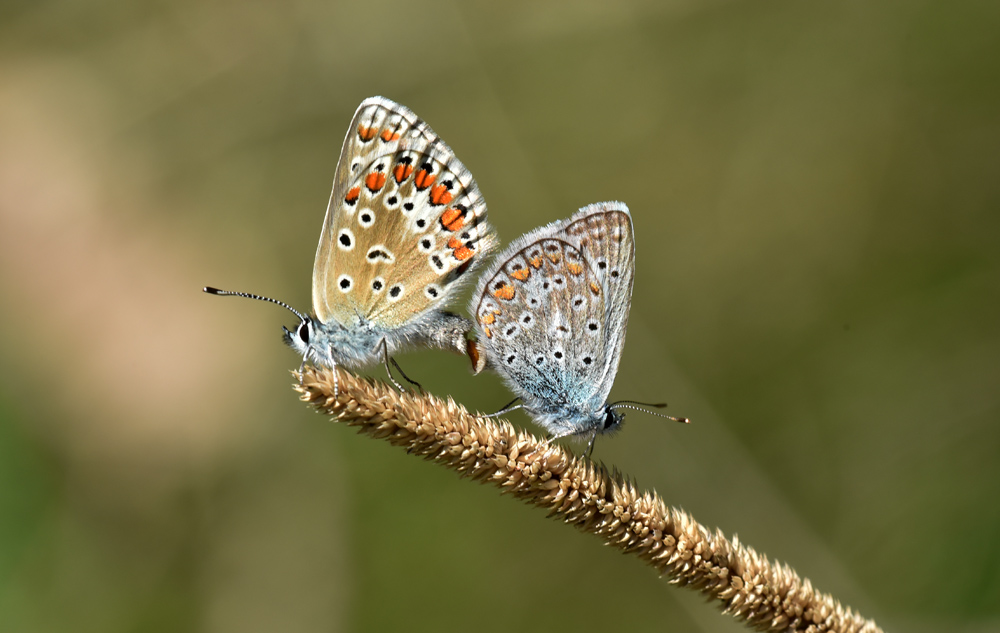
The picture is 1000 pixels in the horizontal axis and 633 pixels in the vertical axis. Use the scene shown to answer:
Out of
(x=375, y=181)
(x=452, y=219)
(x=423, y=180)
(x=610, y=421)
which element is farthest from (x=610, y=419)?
(x=375, y=181)

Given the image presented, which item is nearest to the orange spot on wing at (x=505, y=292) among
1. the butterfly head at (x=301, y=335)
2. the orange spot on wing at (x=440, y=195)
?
the orange spot on wing at (x=440, y=195)

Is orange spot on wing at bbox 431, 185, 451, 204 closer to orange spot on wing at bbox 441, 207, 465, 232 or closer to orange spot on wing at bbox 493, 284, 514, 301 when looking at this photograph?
orange spot on wing at bbox 441, 207, 465, 232

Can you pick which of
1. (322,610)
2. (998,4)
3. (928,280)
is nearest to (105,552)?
(322,610)

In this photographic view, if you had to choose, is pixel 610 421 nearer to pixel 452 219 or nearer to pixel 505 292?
pixel 505 292

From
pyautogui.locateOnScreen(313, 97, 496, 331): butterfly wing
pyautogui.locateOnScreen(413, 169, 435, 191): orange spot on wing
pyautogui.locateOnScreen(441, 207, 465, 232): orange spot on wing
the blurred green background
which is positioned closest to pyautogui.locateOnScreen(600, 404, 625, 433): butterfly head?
pyautogui.locateOnScreen(313, 97, 496, 331): butterfly wing

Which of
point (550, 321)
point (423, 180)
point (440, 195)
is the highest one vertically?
point (423, 180)

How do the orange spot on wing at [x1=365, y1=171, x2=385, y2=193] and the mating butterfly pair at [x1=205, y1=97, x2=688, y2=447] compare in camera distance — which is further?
the orange spot on wing at [x1=365, y1=171, x2=385, y2=193]

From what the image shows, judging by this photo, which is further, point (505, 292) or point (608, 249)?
point (505, 292)
